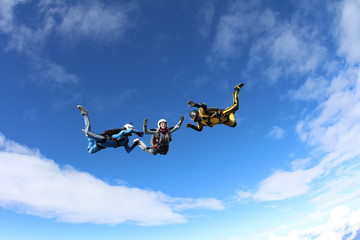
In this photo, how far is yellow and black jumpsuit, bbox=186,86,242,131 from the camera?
33.2ft

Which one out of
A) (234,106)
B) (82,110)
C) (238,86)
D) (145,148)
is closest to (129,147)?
(145,148)

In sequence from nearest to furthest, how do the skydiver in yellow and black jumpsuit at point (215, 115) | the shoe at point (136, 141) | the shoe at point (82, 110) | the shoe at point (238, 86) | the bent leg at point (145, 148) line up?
the shoe at point (82, 110)
the bent leg at point (145, 148)
the shoe at point (136, 141)
the skydiver in yellow and black jumpsuit at point (215, 115)
the shoe at point (238, 86)

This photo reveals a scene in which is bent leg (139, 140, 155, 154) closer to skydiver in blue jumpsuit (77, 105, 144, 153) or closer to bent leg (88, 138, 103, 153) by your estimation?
skydiver in blue jumpsuit (77, 105, 144, 153)

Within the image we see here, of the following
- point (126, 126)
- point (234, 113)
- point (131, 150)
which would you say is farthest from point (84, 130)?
point (234, 113)

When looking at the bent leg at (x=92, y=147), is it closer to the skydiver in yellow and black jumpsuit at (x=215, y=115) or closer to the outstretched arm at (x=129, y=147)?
the outstretched arm at (x=129, y=147)

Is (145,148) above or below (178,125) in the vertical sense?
below

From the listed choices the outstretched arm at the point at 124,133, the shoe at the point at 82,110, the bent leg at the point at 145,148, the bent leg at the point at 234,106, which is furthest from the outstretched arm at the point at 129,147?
the bent leg at the point at 234,106

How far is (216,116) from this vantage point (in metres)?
10.3

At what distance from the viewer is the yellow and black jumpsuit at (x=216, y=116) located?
1011 cm

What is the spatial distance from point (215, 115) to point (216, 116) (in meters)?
0.07

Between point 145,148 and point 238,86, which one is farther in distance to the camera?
point 238,86

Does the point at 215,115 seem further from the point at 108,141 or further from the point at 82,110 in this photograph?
the point at 82,110

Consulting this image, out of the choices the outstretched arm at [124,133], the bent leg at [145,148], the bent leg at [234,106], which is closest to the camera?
the outstretched arm at [124,133]

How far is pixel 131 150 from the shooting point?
387 inches
